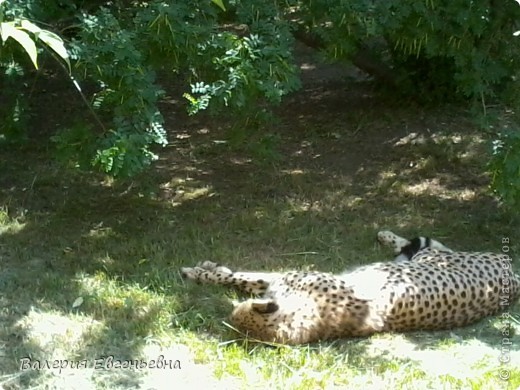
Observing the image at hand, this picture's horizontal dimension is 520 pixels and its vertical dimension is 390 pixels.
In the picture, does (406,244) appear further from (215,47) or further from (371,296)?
(215,47)

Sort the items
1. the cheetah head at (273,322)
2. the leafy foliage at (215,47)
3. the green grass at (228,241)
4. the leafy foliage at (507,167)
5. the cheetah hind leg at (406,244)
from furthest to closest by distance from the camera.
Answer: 1. the cheetah hind leg at (406,244)
2. the leafy foliage at (507,167)
3. the leafy foliage at (215,47)
4. the cheetah head at (273,322)
5. the green grass at (228,241)

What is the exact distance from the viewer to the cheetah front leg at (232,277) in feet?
14.5

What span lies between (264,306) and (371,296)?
1.97 feet

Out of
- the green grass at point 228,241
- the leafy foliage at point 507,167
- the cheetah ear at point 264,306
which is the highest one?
the leafy foliage at point 507,167

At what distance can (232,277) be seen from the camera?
4.47 metres

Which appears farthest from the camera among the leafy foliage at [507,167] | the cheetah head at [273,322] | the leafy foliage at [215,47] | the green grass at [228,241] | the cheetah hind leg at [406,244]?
the cheetah hind leg at [406,244]

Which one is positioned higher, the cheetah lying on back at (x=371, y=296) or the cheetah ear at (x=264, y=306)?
the cheetah ear at (x=264, y=306)

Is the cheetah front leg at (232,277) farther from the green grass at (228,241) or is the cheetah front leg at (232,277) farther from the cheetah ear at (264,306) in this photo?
the cheetah ear at (264,306)

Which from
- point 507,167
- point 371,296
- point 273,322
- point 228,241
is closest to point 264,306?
point 273,322

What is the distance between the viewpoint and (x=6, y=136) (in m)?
5.48

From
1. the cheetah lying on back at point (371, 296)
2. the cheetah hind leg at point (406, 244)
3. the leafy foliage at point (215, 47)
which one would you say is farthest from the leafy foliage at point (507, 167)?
the cheetah hind leg at point (406, 244)

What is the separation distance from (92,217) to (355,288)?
2.00 m

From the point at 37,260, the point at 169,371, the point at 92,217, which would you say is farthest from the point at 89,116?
the point at 169,371

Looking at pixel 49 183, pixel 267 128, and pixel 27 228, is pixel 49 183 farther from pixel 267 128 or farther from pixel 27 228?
pixel 267 128
